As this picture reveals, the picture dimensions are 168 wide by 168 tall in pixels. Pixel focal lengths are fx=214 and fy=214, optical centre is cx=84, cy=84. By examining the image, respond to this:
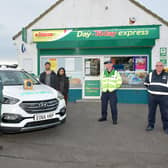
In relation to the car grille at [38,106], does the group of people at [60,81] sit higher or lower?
higher

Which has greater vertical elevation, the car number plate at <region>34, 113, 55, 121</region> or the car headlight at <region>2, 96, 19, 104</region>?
the car headlight at <region>2, 96, 19, 104</region>

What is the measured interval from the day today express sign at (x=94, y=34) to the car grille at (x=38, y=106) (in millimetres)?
5664

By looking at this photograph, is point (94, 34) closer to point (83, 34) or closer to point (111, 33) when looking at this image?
point (83, 34)

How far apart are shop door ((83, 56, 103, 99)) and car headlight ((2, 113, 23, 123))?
621 cm

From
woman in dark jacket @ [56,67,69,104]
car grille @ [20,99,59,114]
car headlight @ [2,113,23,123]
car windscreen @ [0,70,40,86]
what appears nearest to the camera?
car headlight @ [2,113,23,123]

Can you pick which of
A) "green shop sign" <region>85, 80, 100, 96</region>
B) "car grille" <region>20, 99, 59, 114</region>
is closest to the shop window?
"green shop sign" <region>85, 80, 100, 96</region>

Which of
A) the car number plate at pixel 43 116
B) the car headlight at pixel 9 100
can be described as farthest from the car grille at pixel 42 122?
the car headlight at pixel 9 100

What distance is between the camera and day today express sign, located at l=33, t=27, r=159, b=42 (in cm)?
948

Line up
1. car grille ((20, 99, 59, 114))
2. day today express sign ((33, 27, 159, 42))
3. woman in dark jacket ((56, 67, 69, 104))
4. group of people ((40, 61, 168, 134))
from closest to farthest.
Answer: car grille ((20, 99, 59, 114)) < group of people ((40, 61, 168, 134)) < woman in dark jacket ((56, 67, 69, 104)) < day today express sign ((33, 27, 159, 42))

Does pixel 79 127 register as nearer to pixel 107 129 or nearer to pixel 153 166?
pixel 107 129

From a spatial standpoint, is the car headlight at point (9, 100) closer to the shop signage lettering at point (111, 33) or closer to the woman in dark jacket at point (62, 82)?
the woman in dark jacket at point (62, 82)

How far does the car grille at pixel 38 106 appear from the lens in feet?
15.0

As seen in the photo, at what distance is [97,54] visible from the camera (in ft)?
33.6

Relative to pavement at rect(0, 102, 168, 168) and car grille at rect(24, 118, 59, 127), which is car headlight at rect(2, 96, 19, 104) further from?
pavement at rect(0, 102, 168, 168)
